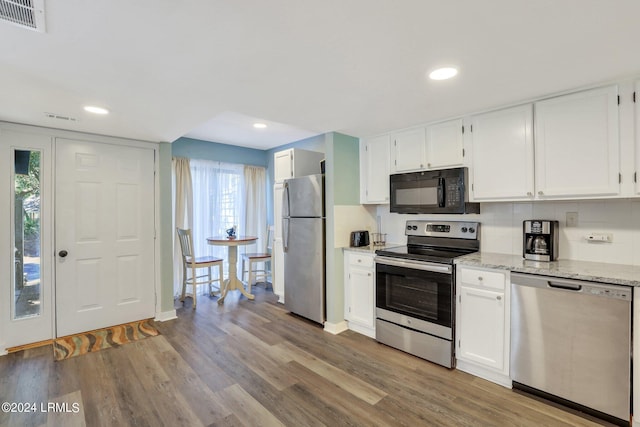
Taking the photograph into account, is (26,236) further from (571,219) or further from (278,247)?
(571,219)

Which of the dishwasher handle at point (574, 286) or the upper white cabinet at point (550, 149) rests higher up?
the upper white cabinet at point (550, 149)

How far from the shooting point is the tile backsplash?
2.26 m

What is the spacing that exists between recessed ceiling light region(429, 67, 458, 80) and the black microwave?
1.01 metres

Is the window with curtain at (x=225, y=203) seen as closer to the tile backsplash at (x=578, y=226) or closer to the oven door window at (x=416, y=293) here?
the oven door window at (x=416, y=293)

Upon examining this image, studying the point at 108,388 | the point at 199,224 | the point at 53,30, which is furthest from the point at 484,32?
the point at 199,224

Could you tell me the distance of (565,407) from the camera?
6.69ft

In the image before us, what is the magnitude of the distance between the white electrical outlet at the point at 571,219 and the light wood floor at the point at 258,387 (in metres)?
1.40

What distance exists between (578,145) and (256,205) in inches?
174

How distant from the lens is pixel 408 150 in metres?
3.16

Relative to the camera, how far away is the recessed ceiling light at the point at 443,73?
192 cm

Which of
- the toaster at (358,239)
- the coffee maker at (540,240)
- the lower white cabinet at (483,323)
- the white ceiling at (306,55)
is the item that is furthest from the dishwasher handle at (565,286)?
the toaster at (358,239)

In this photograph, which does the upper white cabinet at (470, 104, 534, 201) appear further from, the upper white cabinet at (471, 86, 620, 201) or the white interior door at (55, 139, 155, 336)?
the white interior door at (55, 139, 155, 336)

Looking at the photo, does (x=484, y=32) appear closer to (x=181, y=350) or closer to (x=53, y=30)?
(x=53, y=30)

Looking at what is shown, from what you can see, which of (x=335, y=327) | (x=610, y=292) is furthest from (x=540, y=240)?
(x=335, y=327)
